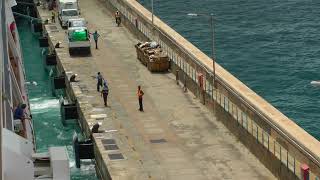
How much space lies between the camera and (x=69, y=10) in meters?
95.6

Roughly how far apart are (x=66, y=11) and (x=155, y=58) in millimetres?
29103

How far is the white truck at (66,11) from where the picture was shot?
94438mm

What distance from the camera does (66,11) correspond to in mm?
95188

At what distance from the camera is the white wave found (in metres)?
69.9

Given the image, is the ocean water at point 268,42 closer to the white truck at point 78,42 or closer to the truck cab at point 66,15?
the truck cab at point 66,15

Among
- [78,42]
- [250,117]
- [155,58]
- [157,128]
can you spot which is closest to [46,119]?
[155,58]

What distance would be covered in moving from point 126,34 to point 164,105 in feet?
99.4

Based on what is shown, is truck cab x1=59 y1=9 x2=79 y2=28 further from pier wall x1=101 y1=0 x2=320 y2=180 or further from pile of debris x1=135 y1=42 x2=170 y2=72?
pile of debris x1=135 y1=42 x2=170 y2=72

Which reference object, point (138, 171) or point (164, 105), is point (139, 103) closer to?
point (164, 105)

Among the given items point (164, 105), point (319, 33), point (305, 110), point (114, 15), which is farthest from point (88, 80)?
point (319, 33)

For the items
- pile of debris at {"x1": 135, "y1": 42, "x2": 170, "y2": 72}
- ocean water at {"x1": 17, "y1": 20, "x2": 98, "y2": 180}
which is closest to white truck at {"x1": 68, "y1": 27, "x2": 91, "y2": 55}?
ocean water at {"x1": 17, "y1": 20, "x2": 98, "y2": 180}

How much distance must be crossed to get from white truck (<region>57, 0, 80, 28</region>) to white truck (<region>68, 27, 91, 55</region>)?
1431cm

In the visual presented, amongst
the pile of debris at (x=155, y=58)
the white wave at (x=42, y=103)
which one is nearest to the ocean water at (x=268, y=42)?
the pile of debris at (x=155, y=58)

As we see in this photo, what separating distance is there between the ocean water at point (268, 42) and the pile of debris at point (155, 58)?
10729mm
